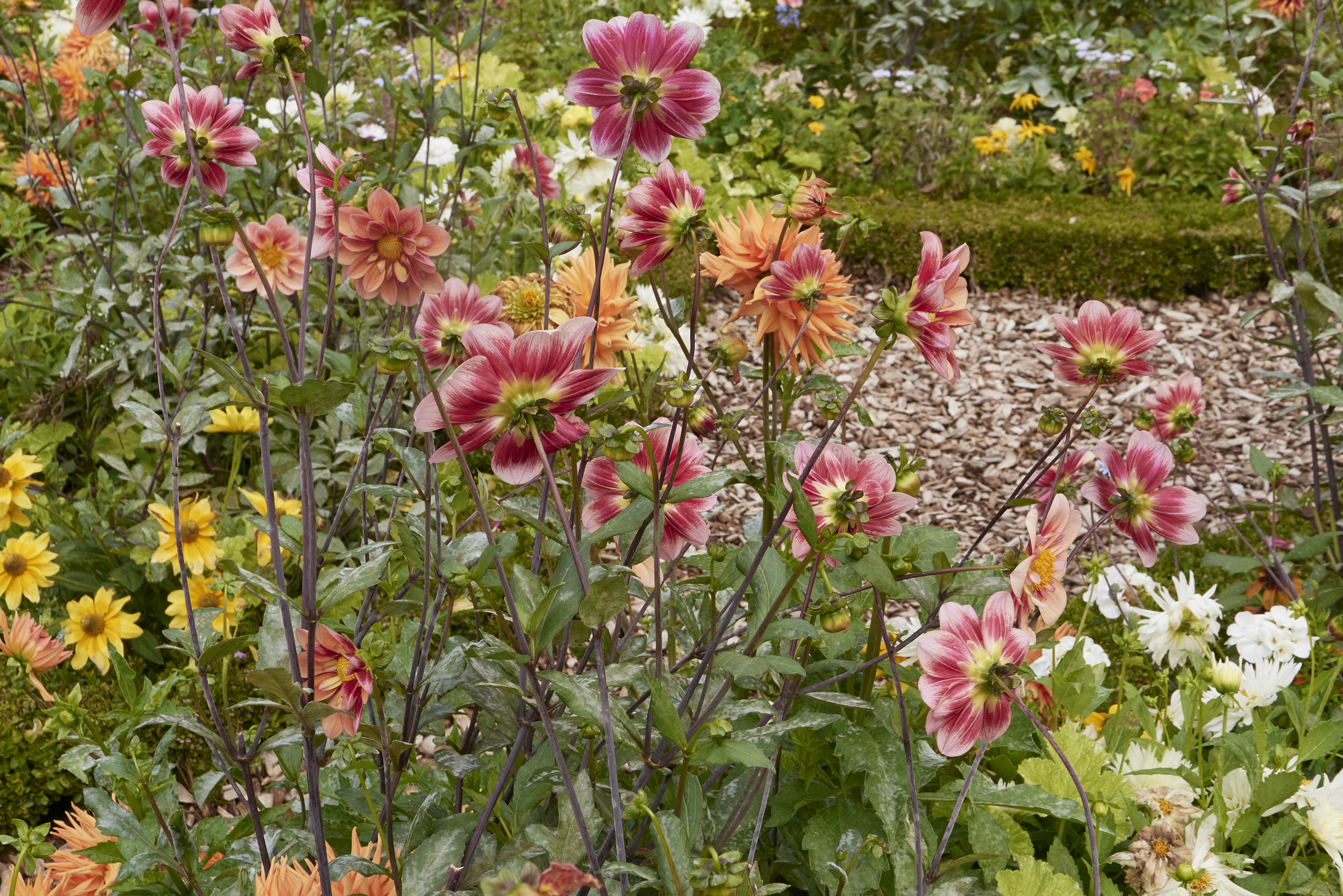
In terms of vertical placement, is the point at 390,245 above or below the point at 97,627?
above

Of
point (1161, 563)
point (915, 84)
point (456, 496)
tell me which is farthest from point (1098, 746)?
point (915, 84)

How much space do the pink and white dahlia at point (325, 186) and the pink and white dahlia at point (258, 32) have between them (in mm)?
85

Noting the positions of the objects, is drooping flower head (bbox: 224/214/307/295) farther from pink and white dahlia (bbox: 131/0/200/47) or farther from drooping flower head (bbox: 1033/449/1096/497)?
drooping flower head (bbox: 1033/449/1096/497)

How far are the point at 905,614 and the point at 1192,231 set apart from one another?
2.52m

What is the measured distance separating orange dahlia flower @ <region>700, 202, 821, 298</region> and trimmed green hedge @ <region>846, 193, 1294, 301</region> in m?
3.03

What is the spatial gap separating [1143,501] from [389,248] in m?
0.88

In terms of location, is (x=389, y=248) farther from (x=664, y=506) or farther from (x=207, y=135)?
(x=664, y=506)

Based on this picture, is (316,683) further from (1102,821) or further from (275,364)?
(275,364)

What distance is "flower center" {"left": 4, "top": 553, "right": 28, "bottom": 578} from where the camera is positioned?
1841 millimetres

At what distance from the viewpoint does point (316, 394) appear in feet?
2.81

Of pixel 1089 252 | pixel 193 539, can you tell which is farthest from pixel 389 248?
pixel 1089 252

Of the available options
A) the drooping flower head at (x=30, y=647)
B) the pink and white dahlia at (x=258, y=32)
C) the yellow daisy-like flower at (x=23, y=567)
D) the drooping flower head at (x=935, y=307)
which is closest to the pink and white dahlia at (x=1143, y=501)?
the drooping flower head at (x=935, y=307)

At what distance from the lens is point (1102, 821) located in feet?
3.85

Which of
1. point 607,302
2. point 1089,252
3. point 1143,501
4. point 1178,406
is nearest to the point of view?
point 1143,501
